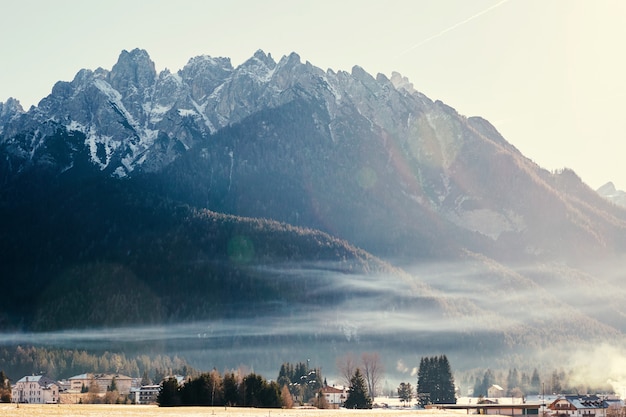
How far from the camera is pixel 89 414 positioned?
132 metres

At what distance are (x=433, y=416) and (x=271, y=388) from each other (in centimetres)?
3880

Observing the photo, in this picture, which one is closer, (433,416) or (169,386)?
(433,416)

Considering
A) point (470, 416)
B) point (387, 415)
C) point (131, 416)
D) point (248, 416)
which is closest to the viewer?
point (131, 416)

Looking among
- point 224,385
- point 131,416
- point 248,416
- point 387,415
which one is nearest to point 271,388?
point 224,385

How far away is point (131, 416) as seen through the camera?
130875 millimetres

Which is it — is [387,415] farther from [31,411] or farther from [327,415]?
[31,411]

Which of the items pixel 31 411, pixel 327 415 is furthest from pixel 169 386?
pixel 31 411

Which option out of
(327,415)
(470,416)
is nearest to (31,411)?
(327,415)

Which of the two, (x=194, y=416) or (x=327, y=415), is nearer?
(x=194, y=416)

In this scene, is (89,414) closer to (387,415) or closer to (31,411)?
(31,411)

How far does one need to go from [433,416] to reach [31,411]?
64.8 metres

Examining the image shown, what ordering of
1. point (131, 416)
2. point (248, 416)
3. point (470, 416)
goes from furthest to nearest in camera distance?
point (470, 416) → point (248, 416) → point (131, 416)

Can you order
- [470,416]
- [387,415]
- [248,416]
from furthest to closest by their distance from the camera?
[470,416]
[387,415]
[248,416]

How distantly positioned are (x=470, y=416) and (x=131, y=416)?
75.5 meters
